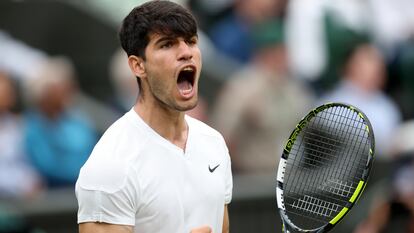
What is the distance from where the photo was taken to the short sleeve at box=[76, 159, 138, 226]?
5.61 meters

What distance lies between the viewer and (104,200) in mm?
5609

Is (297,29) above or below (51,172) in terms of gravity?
above

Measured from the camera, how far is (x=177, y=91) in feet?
18.8

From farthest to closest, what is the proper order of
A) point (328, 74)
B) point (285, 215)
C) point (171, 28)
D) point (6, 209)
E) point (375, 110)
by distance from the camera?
point (328, 74), point (375, 110), point (6, 209), point (285, 215), point (171, 28)

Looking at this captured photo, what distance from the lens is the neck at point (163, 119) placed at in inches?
232

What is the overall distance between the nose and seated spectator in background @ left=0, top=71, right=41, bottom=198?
455cm

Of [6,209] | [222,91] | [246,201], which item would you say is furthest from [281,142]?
[6,209]

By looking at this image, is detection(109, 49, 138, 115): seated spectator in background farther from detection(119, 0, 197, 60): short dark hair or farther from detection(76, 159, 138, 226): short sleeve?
detection(76, 159, 138, 226): short sleeve

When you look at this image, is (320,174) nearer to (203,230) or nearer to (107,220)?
(203,230)

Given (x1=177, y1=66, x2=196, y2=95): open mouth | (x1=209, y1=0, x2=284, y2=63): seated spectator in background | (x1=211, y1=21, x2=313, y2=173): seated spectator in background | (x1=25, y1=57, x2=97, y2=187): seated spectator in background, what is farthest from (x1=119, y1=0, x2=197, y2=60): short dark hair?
(x1=209, y1=0, x2=284, y2=63): seated spectator in background

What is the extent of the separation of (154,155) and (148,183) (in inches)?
6.3

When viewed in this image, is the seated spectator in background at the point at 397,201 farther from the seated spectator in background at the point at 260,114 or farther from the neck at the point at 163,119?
the neck at the point at 163,119

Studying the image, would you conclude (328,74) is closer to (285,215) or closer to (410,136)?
(410,136)

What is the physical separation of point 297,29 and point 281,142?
171 centimetres
